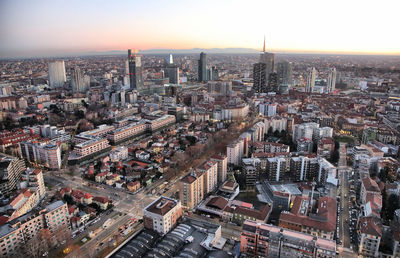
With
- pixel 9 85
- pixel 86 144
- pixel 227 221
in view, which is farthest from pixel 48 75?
pixel 227 221

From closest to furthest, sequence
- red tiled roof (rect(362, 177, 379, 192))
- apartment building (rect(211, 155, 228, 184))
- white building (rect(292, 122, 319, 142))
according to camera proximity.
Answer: red tiled roof (rect(362, 177, 379, 192)) → apartment building (rect(211, 155, 228, 184)) → white building (rect(292, 122, 319, 142))

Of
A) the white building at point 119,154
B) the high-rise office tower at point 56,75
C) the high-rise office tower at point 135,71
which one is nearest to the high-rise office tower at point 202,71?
the high-rise office tower at point 135,71

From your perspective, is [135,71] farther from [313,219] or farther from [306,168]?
[313,219]

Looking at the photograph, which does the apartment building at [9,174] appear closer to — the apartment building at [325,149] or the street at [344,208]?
the street at [344,208]

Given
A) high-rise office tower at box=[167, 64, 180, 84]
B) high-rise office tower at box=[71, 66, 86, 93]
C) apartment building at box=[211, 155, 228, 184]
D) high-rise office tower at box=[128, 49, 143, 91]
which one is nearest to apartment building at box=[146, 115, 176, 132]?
apartment building at box=[211, 155, 228, 184]

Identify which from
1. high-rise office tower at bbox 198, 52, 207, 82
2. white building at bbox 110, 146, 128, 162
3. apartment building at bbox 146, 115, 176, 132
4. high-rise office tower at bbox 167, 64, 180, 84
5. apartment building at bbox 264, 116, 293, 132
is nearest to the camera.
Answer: white building at bbox 110, 146, 128, 162

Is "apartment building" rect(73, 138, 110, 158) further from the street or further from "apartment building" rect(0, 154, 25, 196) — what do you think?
the street
